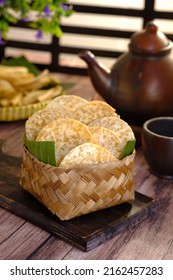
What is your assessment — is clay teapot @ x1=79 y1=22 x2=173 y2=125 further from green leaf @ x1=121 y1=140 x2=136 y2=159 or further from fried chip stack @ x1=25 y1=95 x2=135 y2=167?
green leaf @ x1=121 y1=140 x2=136 y2=159

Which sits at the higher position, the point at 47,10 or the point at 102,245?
the point at 47,10

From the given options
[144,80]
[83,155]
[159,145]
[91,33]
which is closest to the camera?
[83,155]

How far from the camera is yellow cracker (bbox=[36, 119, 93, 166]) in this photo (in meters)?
1.31

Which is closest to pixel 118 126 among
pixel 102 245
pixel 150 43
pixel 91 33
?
pixel 102 245

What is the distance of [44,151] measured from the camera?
128 centimetres

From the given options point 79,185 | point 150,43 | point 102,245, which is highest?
point 150,43

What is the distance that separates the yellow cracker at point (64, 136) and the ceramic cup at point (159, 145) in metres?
0.27

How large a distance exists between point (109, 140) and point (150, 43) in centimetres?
48

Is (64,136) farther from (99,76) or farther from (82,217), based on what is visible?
(99,76)

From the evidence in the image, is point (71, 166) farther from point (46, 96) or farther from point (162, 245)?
point (46, 96)
